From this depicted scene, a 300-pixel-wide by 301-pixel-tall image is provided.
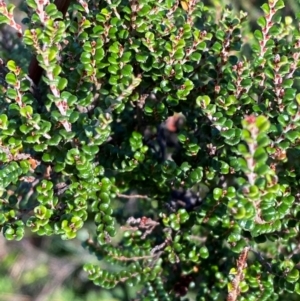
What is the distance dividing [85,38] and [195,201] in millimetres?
541

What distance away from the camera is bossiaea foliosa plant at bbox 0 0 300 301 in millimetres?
1027

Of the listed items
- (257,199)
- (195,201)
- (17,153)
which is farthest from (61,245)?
(257,199)

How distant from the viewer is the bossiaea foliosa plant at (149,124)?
103cm

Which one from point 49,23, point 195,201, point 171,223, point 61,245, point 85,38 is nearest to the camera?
point 49,23

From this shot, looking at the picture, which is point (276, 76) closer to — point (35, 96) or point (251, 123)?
point (251, 123)

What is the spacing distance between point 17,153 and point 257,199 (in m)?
0.51

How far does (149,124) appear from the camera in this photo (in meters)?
1.32

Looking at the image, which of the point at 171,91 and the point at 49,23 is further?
the point at 171,91

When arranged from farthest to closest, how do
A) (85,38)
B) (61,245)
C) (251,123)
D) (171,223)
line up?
(61,245) → (171,223) → (85,38) → (251,123)

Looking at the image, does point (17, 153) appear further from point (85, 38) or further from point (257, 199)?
point (257, 199)

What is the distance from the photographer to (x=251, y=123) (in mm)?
761

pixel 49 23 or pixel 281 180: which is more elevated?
pixel 49 23

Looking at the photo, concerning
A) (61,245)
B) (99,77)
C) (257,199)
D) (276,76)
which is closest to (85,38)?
(99,77)

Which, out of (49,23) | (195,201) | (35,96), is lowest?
(195,201)
